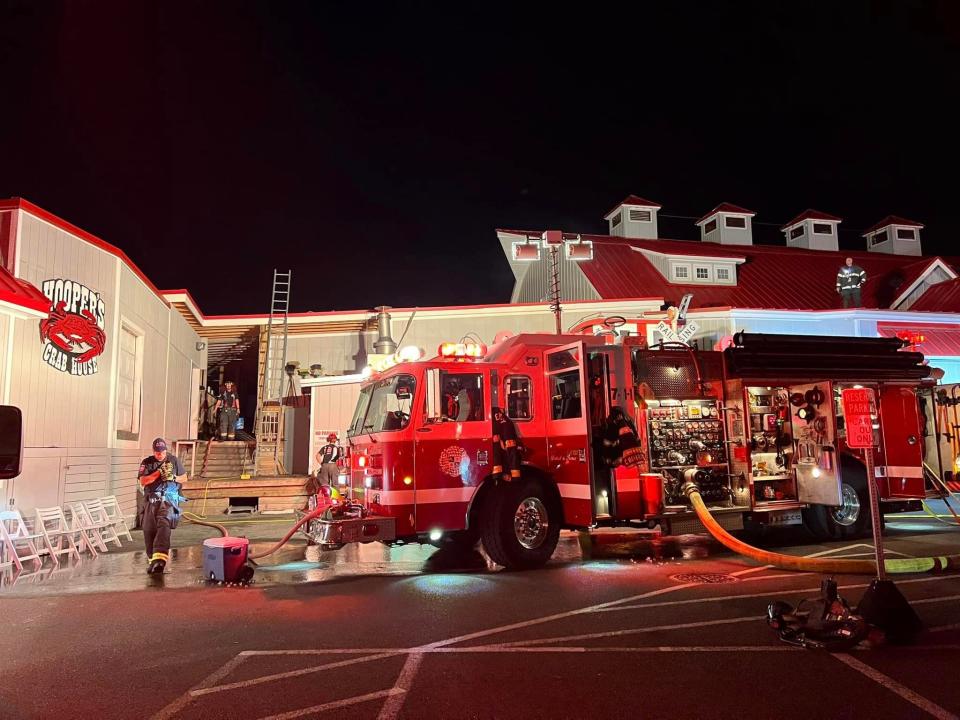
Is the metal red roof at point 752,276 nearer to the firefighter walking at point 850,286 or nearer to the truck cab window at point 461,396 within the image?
the firefighter walking at point 850,286

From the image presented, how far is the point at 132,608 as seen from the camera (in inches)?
273

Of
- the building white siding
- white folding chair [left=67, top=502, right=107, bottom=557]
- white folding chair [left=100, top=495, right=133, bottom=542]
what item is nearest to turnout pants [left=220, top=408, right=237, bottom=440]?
the building white siding

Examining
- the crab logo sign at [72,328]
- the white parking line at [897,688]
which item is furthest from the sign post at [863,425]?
the crab logo sign at [72,328]

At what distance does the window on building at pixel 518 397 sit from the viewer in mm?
9148

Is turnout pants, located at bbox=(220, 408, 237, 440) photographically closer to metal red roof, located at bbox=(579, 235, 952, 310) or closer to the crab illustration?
the crab illustration

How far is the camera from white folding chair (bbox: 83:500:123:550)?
37.4 ft

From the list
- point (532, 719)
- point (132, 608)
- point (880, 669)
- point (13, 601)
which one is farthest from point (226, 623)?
point (880, 669)

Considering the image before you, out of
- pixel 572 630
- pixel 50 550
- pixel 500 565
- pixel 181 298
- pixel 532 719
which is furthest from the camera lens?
pixel 181 298

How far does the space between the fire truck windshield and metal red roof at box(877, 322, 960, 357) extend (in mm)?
17731

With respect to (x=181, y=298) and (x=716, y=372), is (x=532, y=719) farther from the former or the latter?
(x=181, y=298)

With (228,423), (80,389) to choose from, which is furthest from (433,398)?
(228,423)

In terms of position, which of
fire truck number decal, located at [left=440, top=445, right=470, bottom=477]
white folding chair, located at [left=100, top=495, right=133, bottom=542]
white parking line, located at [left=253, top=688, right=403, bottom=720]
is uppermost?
fire truck number decal, located at [left=440, top=445, right=470, bottom=477]

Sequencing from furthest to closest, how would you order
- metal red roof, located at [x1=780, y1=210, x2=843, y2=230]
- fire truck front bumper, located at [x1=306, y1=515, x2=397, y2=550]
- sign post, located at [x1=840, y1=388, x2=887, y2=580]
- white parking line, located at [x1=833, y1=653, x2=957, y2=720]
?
1. metal red roof, located at [x1=780, y1=210, x2=843, y2=230]
2. fire truck front bumper, located at [x1=306, y1=515, x2=397, y2=550]
3. sign post, located at [x1=840, y1=388, x2=887, y2=580]
4. white parking line, located at [x1=833, y1=653, x2=957, y2=720]

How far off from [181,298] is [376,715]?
16.2 metres
